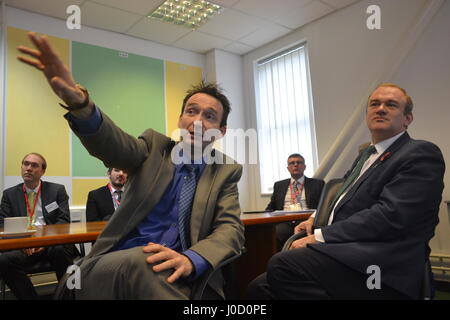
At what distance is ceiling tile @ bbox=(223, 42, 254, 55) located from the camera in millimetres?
5673

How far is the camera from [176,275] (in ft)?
2.96

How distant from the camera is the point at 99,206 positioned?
3.56 metres

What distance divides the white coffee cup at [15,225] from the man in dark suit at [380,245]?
120 centimetres

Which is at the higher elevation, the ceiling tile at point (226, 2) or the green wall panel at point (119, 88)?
the ceiling tile at point (226, 2)

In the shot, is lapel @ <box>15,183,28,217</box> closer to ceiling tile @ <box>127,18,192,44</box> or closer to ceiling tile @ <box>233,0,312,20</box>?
ceiling tile @ <box>127,18,192,44</box>

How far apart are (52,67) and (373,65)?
4.24 metres

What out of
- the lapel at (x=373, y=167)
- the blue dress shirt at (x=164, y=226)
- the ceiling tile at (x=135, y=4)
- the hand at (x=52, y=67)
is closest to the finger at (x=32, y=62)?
the hand at (x=52, y=67)

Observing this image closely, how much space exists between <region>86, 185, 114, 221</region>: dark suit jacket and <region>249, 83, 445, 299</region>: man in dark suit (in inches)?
94.1

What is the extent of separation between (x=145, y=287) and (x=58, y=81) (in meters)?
0.55

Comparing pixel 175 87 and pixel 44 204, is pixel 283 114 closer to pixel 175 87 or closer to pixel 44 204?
pixel 175 87

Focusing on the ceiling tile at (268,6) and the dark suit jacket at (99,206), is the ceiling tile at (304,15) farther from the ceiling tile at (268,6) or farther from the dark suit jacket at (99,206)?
the dark suit jacket at (99,206)

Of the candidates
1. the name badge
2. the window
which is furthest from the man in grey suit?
the window

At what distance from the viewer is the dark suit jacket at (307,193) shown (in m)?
4.14
